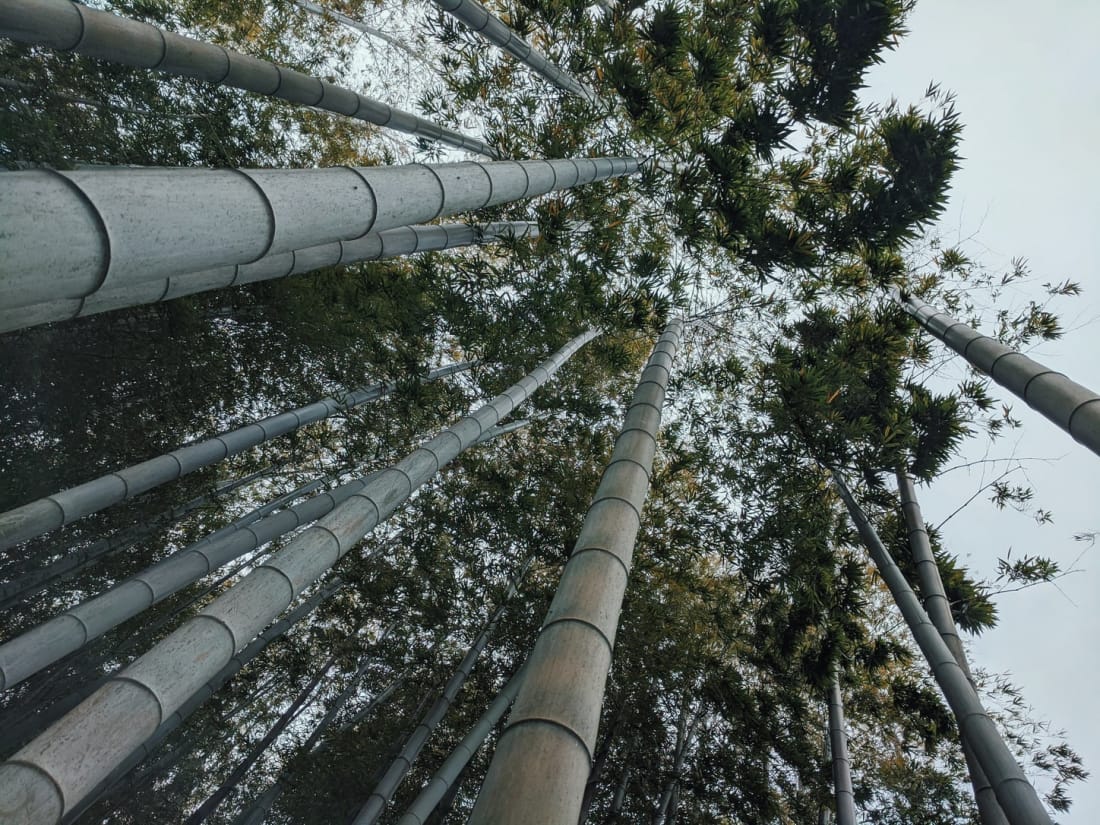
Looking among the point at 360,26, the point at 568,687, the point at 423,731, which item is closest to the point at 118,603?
the point at 423,731

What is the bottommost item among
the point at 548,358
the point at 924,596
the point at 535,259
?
the point at 924,596

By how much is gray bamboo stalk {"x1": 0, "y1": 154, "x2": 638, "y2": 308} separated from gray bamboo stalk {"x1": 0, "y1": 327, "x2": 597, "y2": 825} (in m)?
1.61

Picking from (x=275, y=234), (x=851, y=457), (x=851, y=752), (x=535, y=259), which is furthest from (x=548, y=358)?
(x=851, y=752)

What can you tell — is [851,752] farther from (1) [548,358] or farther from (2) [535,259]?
(2) [535,259]

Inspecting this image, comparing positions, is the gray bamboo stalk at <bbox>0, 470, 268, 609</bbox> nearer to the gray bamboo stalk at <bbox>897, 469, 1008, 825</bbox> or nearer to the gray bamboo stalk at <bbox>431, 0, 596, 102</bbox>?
the gray bamboo stalk at <bbox>431, 0, 596, 102</bbox>

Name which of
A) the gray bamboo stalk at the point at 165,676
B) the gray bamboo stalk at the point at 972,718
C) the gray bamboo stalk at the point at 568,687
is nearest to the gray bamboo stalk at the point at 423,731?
the gray bamboo stalk at the point at 165,676

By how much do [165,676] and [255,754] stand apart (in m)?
5.29

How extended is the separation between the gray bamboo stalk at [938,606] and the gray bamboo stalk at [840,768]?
884 millimetres

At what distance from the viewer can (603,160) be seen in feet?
12.4

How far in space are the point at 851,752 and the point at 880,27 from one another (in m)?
7.51

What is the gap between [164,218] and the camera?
3.74 ft

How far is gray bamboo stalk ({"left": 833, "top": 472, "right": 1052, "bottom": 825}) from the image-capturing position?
2551 millimetres

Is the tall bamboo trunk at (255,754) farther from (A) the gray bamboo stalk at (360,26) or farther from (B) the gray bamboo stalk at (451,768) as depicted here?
(A) the gray bamboo stalk at (360,26)

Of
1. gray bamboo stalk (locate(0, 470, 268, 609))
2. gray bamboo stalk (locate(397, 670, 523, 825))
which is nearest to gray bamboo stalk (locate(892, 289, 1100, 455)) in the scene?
gray bamboo stalk (locate(397, 670, 523, 825))
